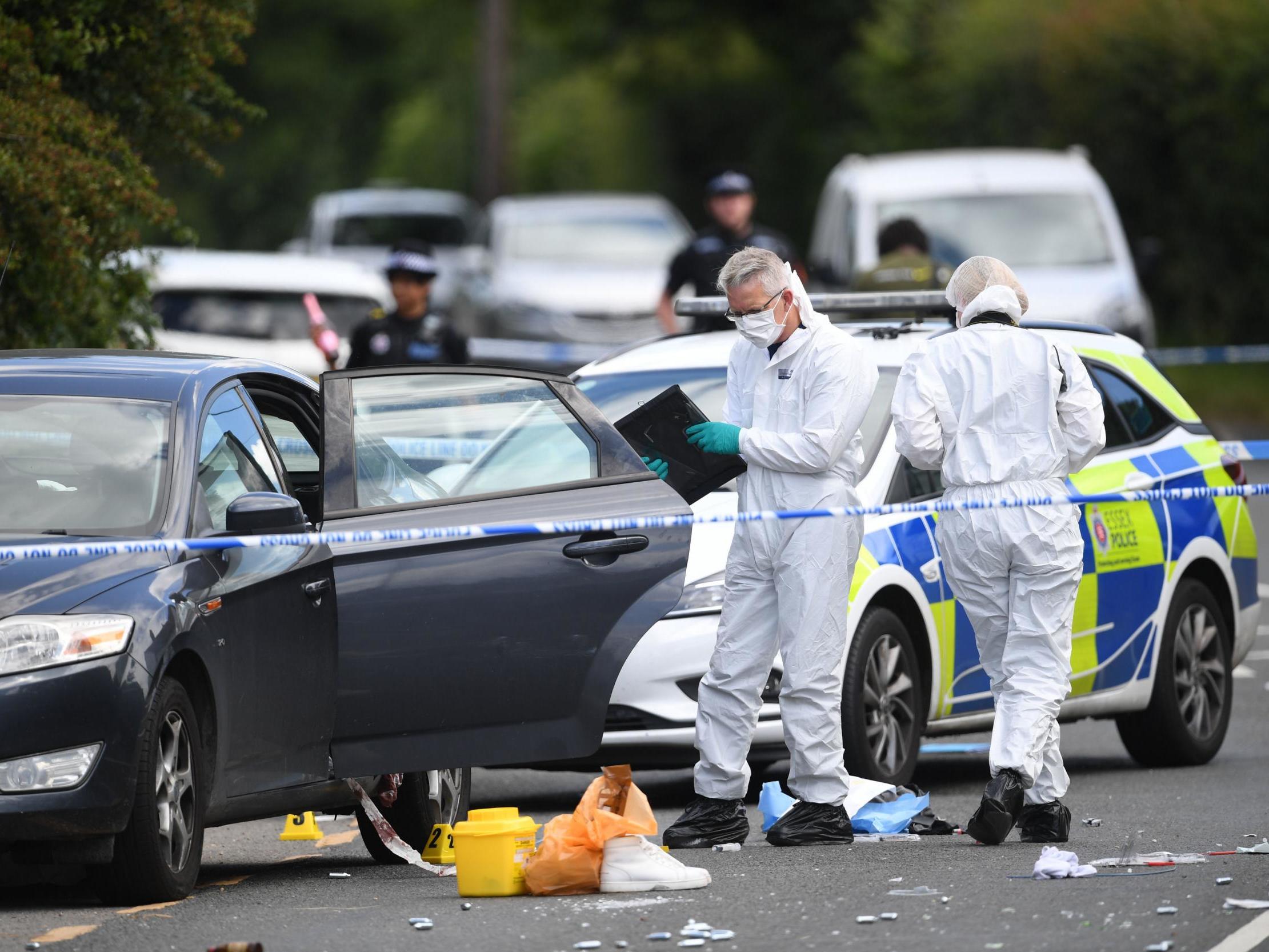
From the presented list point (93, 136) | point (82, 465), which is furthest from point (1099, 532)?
point (93, 136)

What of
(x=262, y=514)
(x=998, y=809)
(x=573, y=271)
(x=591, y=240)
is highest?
(x=591, y=240)

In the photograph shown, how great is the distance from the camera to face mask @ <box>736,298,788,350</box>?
8062 mm

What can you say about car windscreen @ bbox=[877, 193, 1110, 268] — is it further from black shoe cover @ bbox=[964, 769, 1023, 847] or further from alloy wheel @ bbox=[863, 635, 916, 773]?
black shoe cover @ bbox=[964, 769, 1023, 847]

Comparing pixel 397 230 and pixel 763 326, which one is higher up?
pixel 397 230

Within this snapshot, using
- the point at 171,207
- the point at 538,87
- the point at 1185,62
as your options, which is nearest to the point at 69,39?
the point at 171,207

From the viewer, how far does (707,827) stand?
26.7 ft

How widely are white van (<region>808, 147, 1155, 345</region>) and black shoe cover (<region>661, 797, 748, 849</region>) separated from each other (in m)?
10.4

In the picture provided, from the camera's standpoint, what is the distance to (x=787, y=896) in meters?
7.07

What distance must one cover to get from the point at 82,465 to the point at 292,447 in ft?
3.80

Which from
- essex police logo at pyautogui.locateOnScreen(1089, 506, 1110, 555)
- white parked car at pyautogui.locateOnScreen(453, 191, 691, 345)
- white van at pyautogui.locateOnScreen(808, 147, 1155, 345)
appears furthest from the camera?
white parked car at pyautogui.locateOnScreen(453, 191, 691, 345)

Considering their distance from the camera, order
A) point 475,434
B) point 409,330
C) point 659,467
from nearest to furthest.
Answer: point 475,434 < point 659,467 < point 409,330

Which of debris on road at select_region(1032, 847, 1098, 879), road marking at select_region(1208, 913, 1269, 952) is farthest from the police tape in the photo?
road marking at select_region(1208, 913, 1269, 952)

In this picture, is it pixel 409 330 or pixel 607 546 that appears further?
pixel 409 330

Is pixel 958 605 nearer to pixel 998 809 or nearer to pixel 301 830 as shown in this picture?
pixel 998 809
